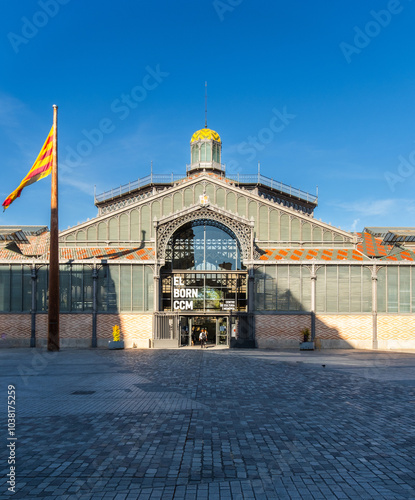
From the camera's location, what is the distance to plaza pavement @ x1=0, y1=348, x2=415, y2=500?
7762mm

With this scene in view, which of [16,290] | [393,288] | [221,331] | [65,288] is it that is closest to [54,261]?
[65,288]

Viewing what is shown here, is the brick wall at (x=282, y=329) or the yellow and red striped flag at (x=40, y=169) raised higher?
the yellow and red striped flag at (x=40, y=169)

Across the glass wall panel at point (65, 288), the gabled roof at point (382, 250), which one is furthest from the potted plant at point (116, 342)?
the gabled roof at point (382, 250)

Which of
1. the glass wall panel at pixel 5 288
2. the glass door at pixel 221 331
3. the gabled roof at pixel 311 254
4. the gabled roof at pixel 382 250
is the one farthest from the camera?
the glass door at pixel 221 331

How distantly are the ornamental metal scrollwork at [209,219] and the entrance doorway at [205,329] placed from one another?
19.2ft

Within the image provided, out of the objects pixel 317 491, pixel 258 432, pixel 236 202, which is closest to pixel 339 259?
pixel 236 202

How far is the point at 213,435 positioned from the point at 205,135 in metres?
43.6

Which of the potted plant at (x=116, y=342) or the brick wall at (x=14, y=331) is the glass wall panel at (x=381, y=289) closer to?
the potted plant at (x=116, y=342)

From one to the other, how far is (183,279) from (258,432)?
27.8 meters

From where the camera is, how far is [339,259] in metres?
36.3

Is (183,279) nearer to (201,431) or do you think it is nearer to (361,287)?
(361,287)

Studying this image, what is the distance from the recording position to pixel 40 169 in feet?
95.8

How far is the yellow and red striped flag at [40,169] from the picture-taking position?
28.7 metres

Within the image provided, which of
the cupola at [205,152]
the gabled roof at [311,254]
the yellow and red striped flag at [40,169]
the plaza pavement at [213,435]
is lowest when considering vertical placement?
the plaza pavement at [213,435]
